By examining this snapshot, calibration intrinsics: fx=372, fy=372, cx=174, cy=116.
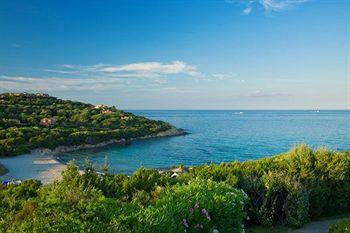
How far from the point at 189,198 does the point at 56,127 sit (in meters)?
56.9

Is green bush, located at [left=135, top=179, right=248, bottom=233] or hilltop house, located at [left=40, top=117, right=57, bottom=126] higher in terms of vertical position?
green bush, located at [left=135, top=179, right=248, bottom=233]

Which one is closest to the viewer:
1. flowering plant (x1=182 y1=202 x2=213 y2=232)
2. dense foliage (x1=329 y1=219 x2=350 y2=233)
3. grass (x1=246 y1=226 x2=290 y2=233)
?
flowering plant (x1=182 y1=202 x2=213 y2=232)

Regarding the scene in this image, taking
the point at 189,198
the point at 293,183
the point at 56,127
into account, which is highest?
the point at 189,198

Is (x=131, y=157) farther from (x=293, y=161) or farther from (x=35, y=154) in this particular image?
(x=293, y=161)

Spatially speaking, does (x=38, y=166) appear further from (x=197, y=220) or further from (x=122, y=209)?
(x=122, y=209)

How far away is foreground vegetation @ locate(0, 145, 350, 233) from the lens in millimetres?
5738

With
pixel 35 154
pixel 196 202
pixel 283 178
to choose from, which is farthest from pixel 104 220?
pixel 35 154

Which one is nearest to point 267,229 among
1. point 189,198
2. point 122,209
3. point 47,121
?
point 189,198

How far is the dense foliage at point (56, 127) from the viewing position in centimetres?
4556

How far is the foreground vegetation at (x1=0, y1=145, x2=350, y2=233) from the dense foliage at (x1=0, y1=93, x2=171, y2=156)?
1285 inches

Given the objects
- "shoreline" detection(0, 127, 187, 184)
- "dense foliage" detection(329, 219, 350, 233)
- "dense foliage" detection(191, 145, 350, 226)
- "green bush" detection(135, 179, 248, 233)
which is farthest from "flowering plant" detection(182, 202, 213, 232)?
"shoreline" detection(0, 127, 187, 184)

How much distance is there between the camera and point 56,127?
200 ft

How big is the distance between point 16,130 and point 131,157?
1812 centimetres

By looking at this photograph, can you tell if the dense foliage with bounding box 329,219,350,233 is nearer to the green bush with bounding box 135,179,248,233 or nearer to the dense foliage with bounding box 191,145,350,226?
the dense foliage with bounding box 191,145,350,226
